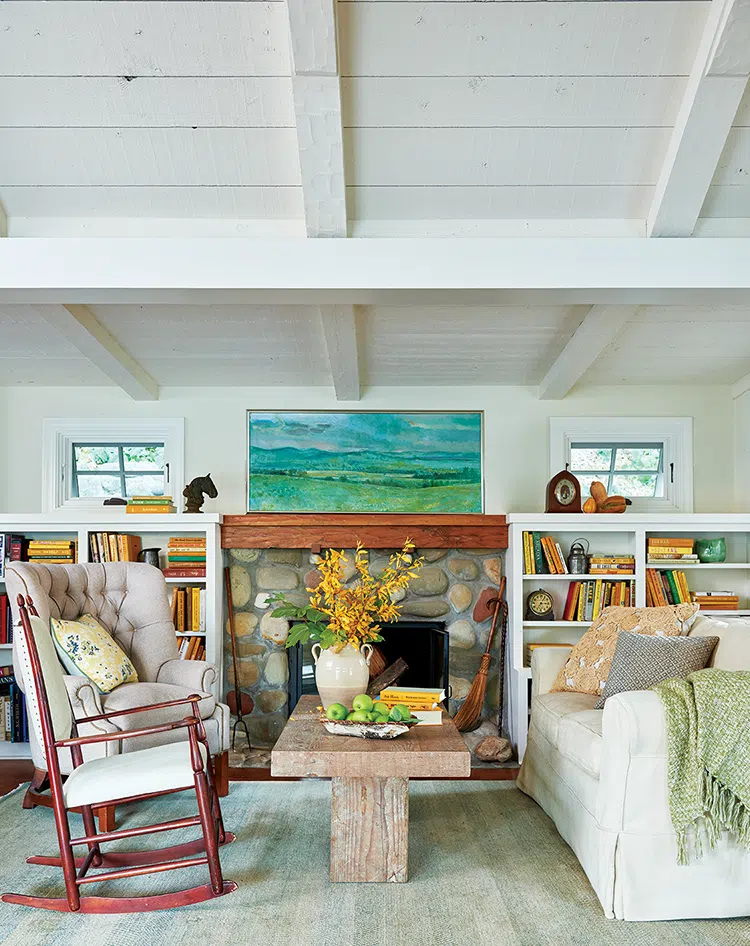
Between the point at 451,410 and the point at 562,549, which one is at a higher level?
the point at 451,410

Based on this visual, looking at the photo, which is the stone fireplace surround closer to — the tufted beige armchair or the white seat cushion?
the tufted beige armchair

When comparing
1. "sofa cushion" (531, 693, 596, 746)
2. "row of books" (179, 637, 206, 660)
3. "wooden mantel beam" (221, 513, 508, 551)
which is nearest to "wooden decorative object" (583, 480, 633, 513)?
"wooden mantel beam" (221, 513, 508, 551)

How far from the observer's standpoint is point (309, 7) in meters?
2.42

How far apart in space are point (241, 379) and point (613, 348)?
2.17 meters

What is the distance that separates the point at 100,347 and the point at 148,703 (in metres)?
1.75

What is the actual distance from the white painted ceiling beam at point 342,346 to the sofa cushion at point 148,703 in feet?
5.74

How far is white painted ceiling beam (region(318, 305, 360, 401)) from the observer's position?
4113 mm

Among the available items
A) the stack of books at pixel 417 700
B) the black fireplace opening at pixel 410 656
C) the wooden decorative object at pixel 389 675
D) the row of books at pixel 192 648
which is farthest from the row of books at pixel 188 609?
the stack of books at pixel 417 700

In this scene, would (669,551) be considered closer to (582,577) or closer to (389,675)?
(582,577)

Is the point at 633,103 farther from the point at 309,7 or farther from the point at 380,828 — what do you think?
the point at 380,828

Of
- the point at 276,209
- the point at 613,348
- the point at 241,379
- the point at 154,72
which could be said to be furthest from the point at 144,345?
the point at 613,348

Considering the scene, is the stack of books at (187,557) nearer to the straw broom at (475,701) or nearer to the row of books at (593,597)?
the straw broom at (475,701)

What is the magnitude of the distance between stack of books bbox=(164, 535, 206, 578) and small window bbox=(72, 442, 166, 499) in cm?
50

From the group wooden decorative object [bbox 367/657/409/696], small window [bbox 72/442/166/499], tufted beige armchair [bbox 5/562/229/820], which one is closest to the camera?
tufted beige armchair [bbox 5/562/229/820]
